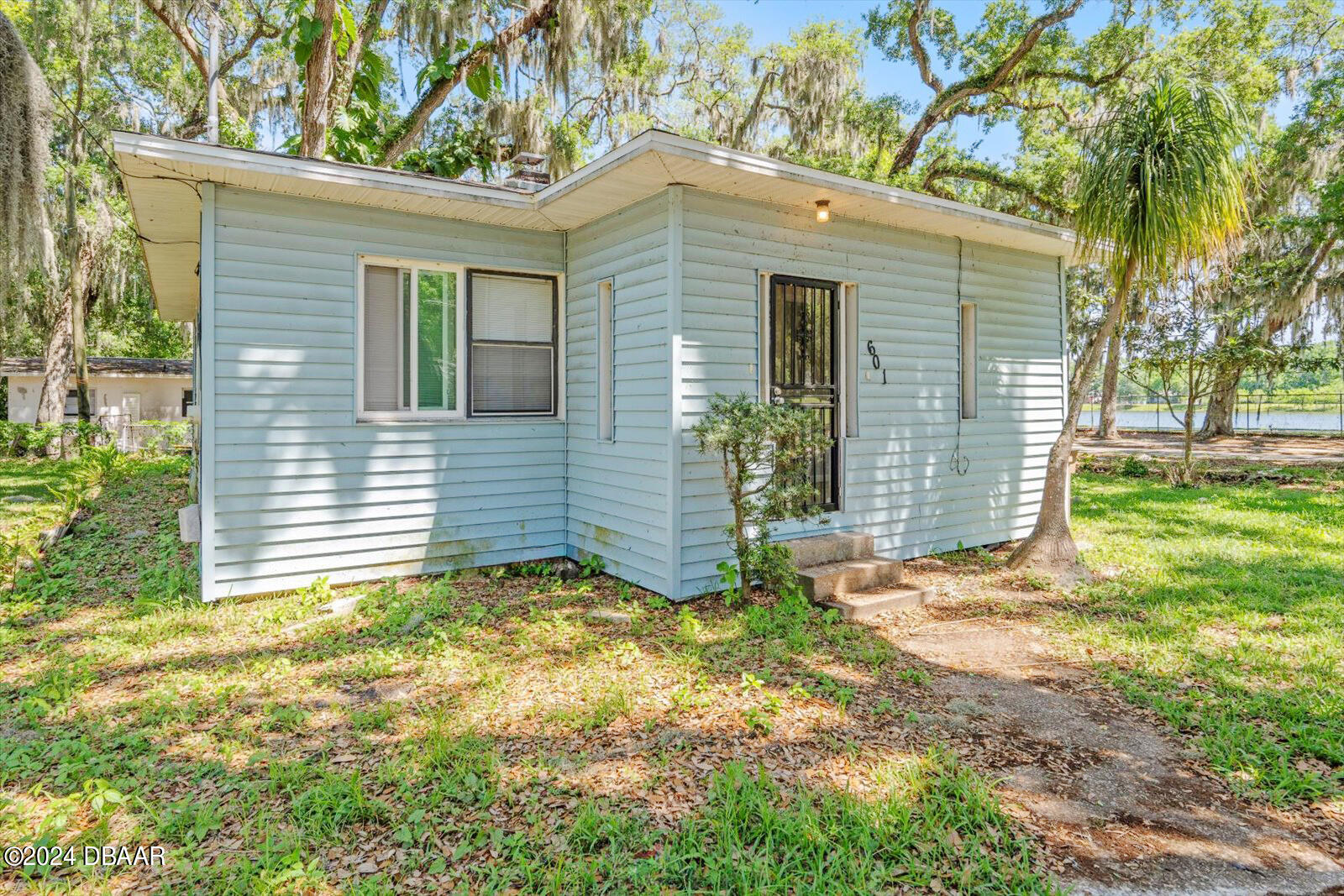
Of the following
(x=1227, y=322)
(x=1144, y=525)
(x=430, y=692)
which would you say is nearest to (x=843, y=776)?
(x=430, y=692)

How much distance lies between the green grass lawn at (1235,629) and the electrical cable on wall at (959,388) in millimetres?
1343

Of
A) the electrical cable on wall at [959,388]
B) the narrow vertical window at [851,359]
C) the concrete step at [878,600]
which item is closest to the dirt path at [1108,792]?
the concrete step at [878,600]

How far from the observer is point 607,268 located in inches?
224

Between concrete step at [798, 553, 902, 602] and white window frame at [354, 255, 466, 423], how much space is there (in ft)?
10.2

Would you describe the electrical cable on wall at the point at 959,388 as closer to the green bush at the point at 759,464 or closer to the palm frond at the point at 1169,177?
the palm frond at the point at 1169,177

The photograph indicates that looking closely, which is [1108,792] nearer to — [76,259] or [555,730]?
[555,730]

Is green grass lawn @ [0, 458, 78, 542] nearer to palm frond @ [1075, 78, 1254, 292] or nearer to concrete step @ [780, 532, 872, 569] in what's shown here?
concrete step @ [780, 532, 872, 569]

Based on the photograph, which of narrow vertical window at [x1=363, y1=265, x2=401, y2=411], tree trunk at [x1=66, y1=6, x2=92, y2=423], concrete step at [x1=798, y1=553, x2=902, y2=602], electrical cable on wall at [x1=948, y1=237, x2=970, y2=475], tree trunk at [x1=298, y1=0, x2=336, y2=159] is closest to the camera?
concrete step at [x1=798, y1=553, x2=902, y2=602]

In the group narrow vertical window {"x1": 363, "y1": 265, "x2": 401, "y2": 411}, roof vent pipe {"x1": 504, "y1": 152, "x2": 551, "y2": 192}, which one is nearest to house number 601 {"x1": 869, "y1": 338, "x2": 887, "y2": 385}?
roof vent pipe {"x1": 504, "y1": 152, "x2": 551, "y2": 192}

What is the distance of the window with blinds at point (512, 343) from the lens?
5.94m

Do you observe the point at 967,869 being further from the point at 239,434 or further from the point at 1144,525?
the point at 1144,525

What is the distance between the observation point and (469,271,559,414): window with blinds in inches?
234

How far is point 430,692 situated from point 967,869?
102 inches

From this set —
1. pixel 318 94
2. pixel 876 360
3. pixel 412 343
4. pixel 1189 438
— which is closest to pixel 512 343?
pixel 412 343
